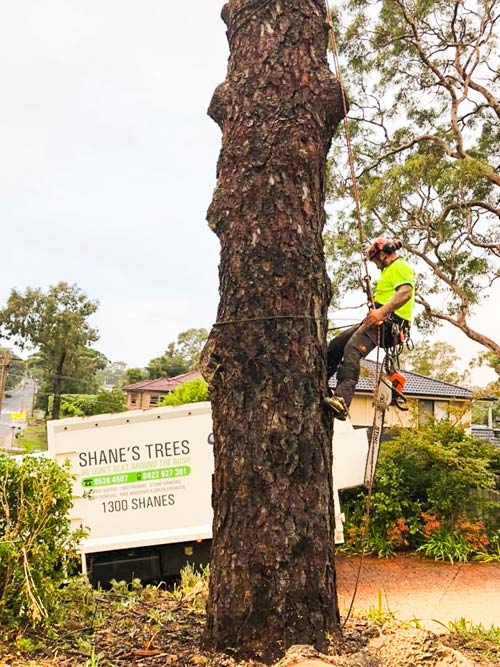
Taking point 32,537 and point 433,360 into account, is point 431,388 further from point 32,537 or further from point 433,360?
point 32,537

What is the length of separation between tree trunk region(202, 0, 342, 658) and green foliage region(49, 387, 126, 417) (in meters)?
38.5

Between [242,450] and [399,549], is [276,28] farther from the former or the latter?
[399,549]

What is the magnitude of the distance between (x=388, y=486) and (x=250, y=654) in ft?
31.9

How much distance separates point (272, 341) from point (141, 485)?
606 cm

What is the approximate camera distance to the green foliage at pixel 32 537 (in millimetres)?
3615

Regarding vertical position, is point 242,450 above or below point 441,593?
above

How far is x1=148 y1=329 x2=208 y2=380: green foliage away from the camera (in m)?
62.2

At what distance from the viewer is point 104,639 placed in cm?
354

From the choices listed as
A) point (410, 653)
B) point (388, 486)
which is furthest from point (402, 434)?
point (410, 653)

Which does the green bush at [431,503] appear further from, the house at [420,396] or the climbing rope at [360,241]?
the climbing rope at [360,241]

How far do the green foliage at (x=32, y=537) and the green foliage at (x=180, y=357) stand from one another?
Answer: 57.4 m

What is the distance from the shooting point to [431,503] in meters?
12.3

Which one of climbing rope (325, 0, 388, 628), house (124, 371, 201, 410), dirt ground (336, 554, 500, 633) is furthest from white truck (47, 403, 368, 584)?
house (124, 371, 201, 410)

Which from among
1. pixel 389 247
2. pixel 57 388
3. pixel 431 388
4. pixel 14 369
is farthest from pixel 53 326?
pixel 389 247
